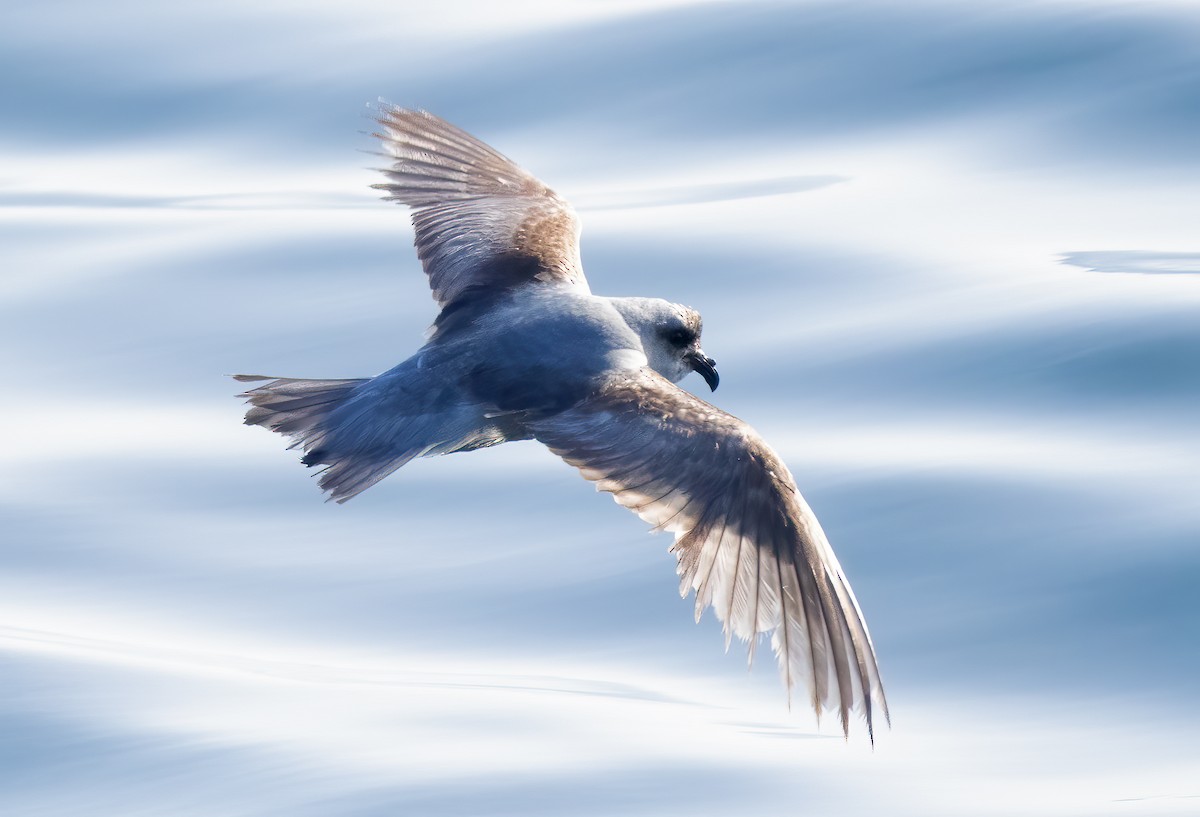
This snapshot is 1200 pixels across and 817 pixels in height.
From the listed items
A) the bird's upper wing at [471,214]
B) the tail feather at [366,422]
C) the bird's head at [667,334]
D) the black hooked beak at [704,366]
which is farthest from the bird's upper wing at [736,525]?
the bird's upper wing at [471,214]

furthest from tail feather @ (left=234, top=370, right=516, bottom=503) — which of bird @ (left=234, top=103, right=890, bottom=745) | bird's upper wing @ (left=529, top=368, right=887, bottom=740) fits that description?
bird's upper wing @ (left=529, top=368, right=887, bottom=740)

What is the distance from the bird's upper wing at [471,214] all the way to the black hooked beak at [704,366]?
455 mm

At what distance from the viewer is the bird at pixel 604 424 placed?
5.14 meters

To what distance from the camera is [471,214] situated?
23.2 feet

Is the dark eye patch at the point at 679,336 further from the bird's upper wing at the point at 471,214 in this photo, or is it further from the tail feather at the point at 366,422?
the tail feather at the point at 366,422

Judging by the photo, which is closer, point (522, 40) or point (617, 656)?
point (617, 656)

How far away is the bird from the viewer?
5.14 metres

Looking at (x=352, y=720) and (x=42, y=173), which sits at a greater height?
(x=42, y=173)

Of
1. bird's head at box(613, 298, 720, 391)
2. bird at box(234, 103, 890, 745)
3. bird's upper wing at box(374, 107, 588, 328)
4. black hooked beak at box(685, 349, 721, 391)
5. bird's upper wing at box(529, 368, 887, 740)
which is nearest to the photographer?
bird's upper wing at box(529, 368, 887, 740)

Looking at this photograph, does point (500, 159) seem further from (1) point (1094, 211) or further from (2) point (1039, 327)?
(1) point (1094, 211)

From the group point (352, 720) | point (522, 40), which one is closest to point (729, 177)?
point (522, 40)

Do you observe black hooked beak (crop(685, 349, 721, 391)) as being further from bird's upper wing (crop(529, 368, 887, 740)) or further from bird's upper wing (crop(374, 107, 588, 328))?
bird's upper wing (crop(529, 368, 887, 740))

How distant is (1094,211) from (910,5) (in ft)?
6.59

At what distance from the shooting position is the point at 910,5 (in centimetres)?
1040
